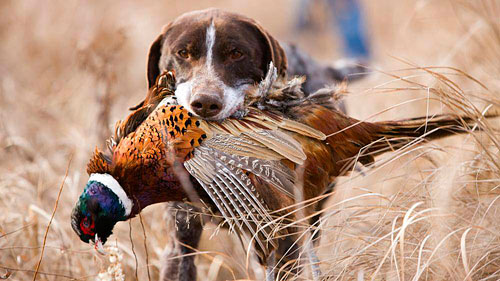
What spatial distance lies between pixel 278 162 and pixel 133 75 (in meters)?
4.54

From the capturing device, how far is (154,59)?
118 inches

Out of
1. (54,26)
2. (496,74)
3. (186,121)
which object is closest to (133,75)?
(54,26)

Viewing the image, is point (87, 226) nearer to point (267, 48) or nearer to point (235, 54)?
point (235, 54)

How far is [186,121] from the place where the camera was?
235cm

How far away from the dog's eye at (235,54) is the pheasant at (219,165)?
0.24m

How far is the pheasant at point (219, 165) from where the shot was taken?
2.29 metres

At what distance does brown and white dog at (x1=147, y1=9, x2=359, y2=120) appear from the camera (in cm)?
247

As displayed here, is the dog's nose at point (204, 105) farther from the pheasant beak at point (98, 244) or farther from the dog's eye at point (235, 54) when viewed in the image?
the pheasant beak at point (98, 244)

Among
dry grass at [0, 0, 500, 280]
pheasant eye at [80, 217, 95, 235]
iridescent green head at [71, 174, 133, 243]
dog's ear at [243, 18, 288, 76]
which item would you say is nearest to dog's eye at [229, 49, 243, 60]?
dog's ear at [243, 18, 288, 76]

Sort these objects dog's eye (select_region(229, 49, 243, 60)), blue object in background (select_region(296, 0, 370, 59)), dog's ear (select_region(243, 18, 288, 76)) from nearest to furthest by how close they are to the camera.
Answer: dog's eye (select_region(229, 49, 243, 60)), dog's ear (select_region(243, 18, 288, 76)), blue object in background (select_region(296, 0, 370, 59))

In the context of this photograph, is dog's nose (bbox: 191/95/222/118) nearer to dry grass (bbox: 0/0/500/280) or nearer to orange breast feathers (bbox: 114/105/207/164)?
orange breast feathers (bbox: 114/105/207/164)

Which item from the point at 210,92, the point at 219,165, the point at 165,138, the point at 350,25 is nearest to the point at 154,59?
the point at 210,92

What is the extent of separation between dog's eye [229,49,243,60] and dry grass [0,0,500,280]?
542 millimetres

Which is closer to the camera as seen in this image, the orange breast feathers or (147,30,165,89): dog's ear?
the orange breast feathers
